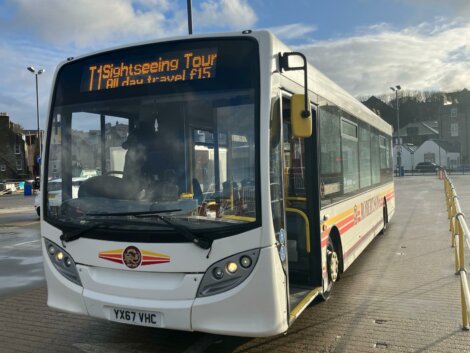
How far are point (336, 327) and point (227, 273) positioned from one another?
2.00m

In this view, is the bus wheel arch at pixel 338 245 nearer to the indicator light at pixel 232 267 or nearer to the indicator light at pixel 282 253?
the indicator light at pixel 282 253

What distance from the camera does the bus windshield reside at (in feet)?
12.6

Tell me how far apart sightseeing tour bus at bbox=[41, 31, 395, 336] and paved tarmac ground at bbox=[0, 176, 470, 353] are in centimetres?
57

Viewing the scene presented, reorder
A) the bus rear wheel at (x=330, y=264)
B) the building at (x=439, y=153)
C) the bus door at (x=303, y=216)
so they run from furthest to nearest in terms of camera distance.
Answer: the building at (x=439, y=153)
the bus rear wheel at (x=330, y=264)
the bus door at (x=303, y=216)

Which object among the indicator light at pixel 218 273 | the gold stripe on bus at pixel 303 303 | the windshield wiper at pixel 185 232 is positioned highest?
the windshield wiper at pixel 185 232

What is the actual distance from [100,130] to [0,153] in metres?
67.3

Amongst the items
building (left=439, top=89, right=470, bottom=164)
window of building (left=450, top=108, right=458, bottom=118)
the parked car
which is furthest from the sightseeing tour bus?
window of building (left=450, top=108, right=458, bottom=118)

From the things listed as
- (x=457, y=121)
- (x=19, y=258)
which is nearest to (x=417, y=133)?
(x=457, y=121)

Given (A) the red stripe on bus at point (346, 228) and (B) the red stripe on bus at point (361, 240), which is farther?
(B) the red stripe on bus at point (361, 240)

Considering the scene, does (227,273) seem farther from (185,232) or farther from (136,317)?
(136,317)

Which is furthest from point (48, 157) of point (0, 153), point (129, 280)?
point (0, 153)

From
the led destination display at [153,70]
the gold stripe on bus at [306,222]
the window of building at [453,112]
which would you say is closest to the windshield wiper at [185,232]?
the led destination display at [153,70]

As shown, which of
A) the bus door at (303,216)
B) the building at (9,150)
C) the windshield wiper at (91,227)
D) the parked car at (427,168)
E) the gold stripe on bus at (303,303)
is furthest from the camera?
the building at (9,150)

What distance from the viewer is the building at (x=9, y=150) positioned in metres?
64.3
